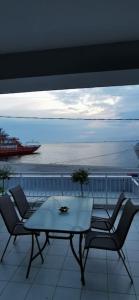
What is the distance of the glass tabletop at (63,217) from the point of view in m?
2.57

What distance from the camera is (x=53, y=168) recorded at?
237 inches

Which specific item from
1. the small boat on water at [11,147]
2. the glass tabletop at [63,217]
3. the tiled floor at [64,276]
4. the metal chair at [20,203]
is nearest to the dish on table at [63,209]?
the glass tabletop at [63,217]

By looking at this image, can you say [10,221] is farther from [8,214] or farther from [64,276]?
[64,276]

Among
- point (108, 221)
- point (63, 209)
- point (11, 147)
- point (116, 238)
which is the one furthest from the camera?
point (11, 147)

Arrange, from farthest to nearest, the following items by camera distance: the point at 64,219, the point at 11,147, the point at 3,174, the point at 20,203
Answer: the point at 11,147
the point at 3,174
the point at 20,203
the point at 64,219

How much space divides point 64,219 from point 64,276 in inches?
23.6

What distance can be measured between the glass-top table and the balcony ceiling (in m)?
1.71

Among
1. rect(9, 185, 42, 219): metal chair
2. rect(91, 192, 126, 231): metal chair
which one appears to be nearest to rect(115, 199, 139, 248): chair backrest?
rect(91, 192, 126, 231): metal chair

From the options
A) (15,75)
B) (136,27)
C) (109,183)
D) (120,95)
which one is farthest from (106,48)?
(109,183)

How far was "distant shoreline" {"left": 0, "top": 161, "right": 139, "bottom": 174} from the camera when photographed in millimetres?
5625

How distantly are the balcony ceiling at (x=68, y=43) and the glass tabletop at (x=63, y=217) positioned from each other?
1.71 metres

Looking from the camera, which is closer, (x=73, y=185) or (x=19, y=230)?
(x=19, y=230)

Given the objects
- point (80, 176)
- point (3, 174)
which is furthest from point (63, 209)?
point (3, 174)

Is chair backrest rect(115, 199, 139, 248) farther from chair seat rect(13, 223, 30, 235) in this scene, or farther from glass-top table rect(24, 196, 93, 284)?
chair seat rect(13, 223, 30, 235)
